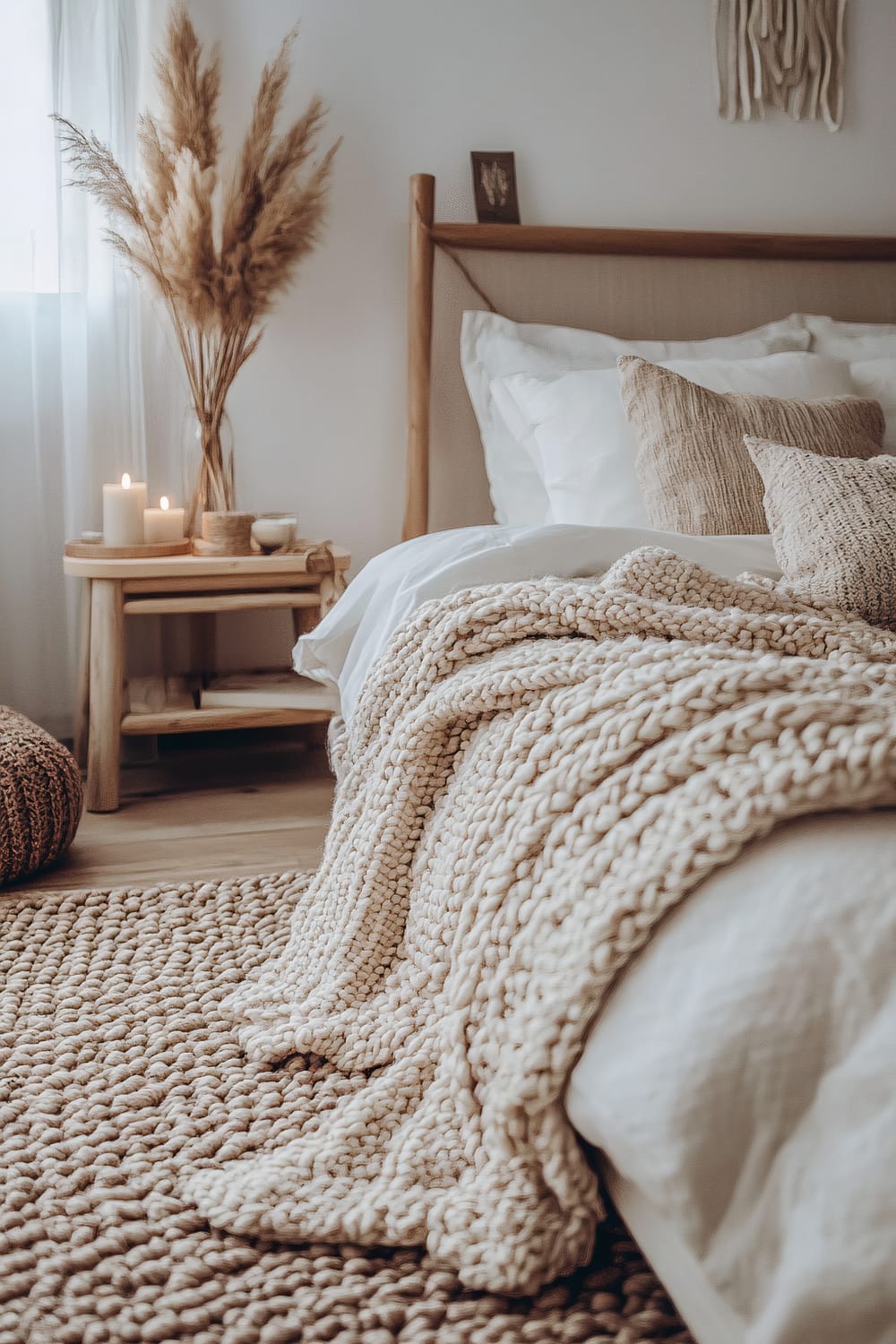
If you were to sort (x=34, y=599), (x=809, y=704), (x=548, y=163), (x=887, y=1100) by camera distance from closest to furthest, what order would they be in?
(x=887, y=1100) < (x=809, y=704) < (x=34, y=599) < (x=548, y=163)

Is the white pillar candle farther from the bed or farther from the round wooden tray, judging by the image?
the bed

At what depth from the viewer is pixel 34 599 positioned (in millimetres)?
2463

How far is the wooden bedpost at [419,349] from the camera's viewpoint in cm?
247

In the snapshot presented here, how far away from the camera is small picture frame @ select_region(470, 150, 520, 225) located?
8.47ft

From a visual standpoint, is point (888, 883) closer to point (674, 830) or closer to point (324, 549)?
point (674, 830)

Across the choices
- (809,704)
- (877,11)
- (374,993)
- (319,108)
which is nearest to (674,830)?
(809,704)

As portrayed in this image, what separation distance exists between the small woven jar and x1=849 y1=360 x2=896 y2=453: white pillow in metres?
1.27

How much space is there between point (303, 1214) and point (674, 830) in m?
0.51

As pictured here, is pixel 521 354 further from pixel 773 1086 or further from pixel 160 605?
pixel 773 1086

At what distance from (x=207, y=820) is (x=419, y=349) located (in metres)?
1.12

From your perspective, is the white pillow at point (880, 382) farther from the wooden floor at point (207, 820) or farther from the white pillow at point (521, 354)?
the wooden floor at point (207, 820)

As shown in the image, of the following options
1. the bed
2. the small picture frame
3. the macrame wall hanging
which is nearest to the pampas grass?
the small picture frame

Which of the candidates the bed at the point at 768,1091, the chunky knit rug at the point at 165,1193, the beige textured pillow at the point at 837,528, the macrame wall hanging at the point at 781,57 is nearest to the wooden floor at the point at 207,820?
the chunky knit rug at the point at 165,1193

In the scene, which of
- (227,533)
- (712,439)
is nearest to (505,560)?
(712,439)
